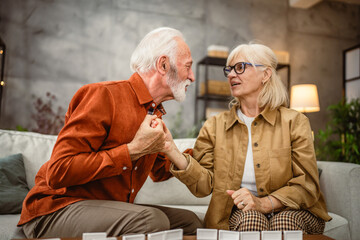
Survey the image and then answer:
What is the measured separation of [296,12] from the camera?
499cm

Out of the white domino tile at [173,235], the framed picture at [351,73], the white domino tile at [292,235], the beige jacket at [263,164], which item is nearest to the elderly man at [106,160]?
the white domino tile at [173,235]

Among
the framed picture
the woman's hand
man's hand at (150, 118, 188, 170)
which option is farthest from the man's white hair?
the framed picture

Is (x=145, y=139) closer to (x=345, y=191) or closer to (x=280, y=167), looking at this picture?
(x=280, y=167)

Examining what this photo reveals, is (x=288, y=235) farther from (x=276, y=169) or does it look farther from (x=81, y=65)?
(x=81, y=65)

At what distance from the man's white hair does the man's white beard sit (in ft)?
0.18

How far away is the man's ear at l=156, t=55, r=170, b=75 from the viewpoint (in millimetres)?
1425

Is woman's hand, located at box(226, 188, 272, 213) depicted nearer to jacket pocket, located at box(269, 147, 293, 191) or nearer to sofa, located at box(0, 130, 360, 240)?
jacket pocket, located at box(269, 147, 293, 191)

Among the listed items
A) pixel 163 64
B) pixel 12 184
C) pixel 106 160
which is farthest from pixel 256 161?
pixel 12 184

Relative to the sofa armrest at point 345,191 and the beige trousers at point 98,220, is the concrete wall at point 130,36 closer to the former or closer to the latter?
the sofa armrest at point 345,191

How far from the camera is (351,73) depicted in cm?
486

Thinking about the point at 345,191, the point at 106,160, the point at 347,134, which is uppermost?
the point at 347,134

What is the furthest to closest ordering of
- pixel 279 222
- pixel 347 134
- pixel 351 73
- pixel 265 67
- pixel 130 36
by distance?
pixel 351 73, pixel 130 36, pixel 347 134, pixel 265 67, pixel 279 222

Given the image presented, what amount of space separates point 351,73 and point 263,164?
13.9 ft

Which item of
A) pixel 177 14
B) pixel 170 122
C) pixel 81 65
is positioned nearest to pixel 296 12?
pixel 177 14
